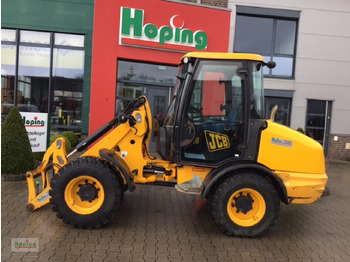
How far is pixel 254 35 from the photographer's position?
40.1 feet

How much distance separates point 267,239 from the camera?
423 cm

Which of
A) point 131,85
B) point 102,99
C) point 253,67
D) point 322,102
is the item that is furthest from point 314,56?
point 253,67

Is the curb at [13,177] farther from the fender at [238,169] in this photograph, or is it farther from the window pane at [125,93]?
the window pane at [125,93]

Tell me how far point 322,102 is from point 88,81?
889cm

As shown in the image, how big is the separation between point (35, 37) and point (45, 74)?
1.23 m

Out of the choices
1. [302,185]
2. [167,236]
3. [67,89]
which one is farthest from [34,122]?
[302,185]

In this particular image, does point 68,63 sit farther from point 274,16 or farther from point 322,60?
point 322,60

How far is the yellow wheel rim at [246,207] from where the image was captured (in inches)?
164

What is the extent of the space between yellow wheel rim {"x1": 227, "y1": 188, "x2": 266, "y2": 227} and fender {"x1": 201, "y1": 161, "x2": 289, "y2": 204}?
0.93 feet

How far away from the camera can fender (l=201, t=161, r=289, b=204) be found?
4.07 m

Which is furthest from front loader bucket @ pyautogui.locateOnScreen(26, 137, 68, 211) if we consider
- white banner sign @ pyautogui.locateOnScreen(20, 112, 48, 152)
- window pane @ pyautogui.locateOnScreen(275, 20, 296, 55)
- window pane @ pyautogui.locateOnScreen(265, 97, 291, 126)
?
window pane @ pyautogui.locateOnScreen(275, 20, 296, 55)

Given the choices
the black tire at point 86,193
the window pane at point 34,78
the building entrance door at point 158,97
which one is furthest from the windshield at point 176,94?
the window pane at point 34,78

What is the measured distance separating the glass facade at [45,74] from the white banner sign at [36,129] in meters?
3.01

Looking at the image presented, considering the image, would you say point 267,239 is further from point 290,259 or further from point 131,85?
point 131,85
